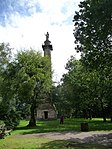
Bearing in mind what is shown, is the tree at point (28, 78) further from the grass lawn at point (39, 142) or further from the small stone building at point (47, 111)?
the small stone building at point (47, 111)

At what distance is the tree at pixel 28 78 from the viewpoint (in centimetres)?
4253

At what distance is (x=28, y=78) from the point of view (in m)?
42.4

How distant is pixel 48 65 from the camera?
4716 cm

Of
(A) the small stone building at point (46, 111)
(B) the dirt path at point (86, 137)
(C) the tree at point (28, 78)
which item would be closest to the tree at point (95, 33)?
(B) the dirt path at point (86, 137)

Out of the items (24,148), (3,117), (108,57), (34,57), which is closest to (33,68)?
(34,57)

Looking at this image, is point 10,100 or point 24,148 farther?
point 10,100

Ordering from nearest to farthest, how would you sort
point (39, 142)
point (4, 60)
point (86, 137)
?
point (39, 142) → point (86, 137) → point (4, 60)

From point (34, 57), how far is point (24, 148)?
92.6 feet

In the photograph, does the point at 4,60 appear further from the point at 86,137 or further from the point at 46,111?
the point at 46,111

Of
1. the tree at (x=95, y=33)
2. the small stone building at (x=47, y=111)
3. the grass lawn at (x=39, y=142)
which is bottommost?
the grass lawn at (x=39, y=142)

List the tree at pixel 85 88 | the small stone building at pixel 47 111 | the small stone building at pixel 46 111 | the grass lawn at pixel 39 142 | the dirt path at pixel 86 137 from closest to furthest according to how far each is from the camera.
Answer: the grass lawn at pixel 39 142
the dirt path at pixel 86 137
the tree at pixel 85 88
the small stone building at pixel 46 111
the small stone building at pixel 47 111

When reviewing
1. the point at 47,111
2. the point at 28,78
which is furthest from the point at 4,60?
the point at 47,111

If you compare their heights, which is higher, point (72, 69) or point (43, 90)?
point (72, 69)

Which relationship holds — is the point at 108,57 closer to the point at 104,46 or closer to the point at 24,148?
the point at 104,46
